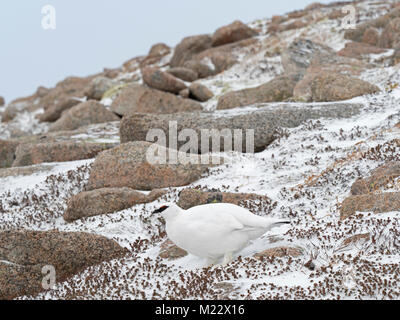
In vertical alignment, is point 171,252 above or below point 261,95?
below

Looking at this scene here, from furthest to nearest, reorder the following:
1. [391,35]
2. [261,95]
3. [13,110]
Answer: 1. [13,110]
2. [391,35]
3. [261,95]

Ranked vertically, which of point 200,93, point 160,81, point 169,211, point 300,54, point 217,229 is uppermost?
point 300,54

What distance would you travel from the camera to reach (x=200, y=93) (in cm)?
2641

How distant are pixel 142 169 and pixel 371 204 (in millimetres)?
6297

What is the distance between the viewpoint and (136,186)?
12.7 metres

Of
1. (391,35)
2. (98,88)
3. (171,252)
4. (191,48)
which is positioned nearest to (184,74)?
(98,88)

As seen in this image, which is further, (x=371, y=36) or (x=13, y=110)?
(x=13, y=110)

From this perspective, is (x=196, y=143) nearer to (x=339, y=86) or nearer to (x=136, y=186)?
(x=136, y=186)

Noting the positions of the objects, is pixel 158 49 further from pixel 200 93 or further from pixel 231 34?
pixel 200 93

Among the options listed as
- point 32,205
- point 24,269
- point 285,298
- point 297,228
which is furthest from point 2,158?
point 285,298

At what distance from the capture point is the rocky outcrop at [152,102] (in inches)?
938

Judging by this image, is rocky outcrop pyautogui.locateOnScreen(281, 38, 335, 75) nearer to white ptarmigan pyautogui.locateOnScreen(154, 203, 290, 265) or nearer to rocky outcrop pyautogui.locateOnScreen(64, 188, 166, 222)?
rocky outcrop pyautogui.locateOnScreen(64, 188, 166, 222)

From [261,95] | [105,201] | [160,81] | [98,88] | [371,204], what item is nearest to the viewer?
[371,204]

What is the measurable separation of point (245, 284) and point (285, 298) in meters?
0.73
